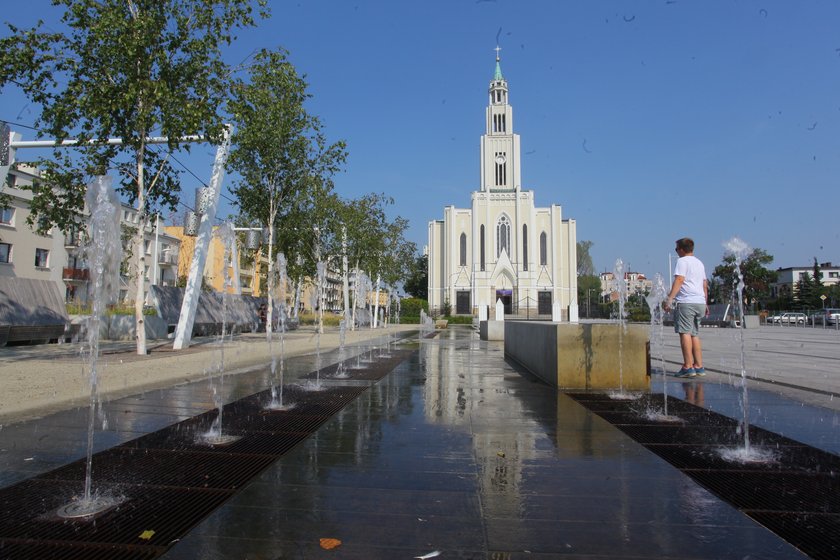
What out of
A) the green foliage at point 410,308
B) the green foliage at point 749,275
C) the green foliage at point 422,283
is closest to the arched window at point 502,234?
the green foliage at point 410,308

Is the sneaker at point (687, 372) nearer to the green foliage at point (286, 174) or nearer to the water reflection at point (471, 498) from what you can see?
the water reflection at point (471, 498)

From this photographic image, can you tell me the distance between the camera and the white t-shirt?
328 inches

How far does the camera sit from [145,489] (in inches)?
135

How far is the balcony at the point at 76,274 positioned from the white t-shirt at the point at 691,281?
166 feet

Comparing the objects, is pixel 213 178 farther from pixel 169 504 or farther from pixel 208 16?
pixel 169 504

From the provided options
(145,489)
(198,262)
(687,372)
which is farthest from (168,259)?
(145,489)

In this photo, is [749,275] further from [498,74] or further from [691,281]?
[691,281]

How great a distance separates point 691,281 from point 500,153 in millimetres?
65585

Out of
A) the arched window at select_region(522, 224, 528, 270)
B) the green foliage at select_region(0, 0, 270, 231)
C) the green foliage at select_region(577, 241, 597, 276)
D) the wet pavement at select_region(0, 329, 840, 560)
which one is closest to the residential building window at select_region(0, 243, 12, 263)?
the green foliage at select_region(0, 0, 270, 231)

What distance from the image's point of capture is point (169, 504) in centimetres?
315

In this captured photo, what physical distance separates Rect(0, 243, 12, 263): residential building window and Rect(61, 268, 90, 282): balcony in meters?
7.16

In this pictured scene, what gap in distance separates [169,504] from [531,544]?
2051 mm

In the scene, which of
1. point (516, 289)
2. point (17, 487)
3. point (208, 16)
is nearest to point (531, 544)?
point (17, 487)

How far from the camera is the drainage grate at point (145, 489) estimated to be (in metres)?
2.64
